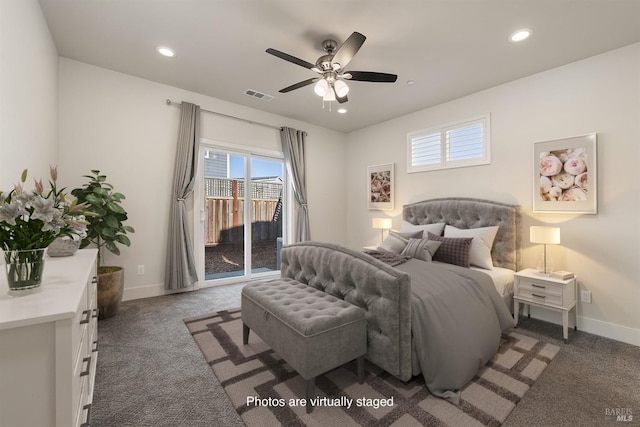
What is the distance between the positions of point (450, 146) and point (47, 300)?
4.44 meters

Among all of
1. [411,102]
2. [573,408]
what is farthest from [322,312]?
[411,102]

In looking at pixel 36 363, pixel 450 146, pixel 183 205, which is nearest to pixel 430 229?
pixel 450 146

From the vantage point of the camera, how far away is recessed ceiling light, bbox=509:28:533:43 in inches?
98.0

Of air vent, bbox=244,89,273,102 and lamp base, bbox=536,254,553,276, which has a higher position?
air vent, bbox=244,89,273,102

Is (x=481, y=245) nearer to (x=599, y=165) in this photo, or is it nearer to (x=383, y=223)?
(x=599, y=165)

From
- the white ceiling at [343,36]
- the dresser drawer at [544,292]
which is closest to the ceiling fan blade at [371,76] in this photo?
the white ceiling at [343,36]

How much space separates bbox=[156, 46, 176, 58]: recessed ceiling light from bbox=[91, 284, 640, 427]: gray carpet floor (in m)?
2.90

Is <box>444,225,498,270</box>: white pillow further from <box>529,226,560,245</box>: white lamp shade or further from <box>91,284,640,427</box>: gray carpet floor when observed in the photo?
<box>91,284,640,427</box>: gray carpet floor

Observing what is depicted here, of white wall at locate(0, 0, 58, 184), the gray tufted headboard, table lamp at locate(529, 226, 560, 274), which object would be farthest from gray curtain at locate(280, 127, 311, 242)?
table lamp at locate(529, 226, 560, 274)

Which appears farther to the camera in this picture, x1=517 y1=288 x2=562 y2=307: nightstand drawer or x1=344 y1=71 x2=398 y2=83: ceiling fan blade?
x1=517 y1=288 x2=562 y2=307: nightstand drawer

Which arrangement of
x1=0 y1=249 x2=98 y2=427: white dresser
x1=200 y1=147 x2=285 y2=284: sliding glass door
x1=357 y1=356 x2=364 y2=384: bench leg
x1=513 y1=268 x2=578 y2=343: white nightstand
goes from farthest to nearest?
1. x1=200 y1=147 x2=285 y2=284: sliding glass door
2. x1=513 y1=268 x2=578 y2=343: white nightstand
3. x1=357 y1=356 x2=364 y2=384: bench leg
4. x1=0 y1=249 x2=98 y2=427: white dresser

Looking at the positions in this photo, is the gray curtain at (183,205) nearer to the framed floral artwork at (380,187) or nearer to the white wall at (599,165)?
the framed floral artwork at (380,187)

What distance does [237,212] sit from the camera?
4625 mm

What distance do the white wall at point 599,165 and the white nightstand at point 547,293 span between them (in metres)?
0.27
